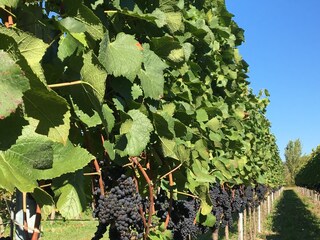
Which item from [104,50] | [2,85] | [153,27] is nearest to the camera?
[2,85]

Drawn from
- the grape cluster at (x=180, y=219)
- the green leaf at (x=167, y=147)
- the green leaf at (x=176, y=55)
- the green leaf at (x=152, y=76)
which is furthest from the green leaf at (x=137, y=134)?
the grape cluster at (x=180, y=219)

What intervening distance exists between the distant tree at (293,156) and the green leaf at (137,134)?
108733 millimetres

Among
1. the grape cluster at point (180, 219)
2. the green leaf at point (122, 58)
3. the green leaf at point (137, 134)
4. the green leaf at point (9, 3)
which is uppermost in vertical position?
the green leaf at point (122, 58)

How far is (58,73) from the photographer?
155cm

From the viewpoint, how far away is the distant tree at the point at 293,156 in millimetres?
109294

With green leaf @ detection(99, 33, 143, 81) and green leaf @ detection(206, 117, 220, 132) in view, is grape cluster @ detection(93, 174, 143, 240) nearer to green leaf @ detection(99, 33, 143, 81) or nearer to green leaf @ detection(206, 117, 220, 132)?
green leaf @ detection(99, 33, 143, 81)

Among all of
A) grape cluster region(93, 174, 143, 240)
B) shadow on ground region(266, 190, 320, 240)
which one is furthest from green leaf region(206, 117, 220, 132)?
shadow on ground region(266, 190, 320, 240)

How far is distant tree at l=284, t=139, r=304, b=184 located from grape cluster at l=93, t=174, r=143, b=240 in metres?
109

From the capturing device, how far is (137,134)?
2.00 metres

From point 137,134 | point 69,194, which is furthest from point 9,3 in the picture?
point 137,134

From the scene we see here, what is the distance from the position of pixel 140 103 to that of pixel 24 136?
131 centimetres

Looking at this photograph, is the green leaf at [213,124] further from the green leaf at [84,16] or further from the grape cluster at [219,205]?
the green leaf at [84,16]

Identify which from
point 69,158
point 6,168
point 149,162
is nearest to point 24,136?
point 6,168

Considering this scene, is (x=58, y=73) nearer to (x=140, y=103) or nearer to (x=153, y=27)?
(x=140, y=103)
